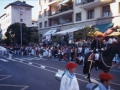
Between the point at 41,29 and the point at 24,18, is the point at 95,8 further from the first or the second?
the point at 24,18

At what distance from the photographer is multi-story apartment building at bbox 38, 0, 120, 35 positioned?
1149 inches

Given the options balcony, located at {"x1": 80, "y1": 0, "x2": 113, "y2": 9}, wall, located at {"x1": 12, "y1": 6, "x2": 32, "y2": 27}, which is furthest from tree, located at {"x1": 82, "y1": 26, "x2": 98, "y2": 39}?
wall, located at {"x1": 12, "y1": 6, "x2": 32, "y2": 27}

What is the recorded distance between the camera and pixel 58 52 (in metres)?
26.3

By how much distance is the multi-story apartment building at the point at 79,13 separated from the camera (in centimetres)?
2919

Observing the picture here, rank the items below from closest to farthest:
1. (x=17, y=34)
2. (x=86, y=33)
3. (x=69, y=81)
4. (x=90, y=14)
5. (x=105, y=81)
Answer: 1. (x=105, y=81)
2. (x=69, y=81)
3. (x=86, y=33)
4. (x=90, y=14)
5. (x=17, y=34)

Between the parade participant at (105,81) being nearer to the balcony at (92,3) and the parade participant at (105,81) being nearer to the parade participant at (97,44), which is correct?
the parade participant at (97,44)

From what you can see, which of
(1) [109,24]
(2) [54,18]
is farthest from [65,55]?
(2) [54,18]

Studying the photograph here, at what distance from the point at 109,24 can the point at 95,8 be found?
498 cm

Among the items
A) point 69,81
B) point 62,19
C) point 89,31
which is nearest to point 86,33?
point 89,31

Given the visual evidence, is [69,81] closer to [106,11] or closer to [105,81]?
[105,81]

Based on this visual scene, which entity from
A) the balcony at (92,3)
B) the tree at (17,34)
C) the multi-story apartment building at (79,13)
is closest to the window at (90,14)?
the multi-story apartment building at (79,13)

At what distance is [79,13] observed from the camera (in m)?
37.1

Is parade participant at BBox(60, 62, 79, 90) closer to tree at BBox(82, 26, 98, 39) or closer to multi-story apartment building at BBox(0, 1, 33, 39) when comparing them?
tree at BBox(82, 26, 98, 39)

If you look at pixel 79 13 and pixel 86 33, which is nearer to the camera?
pixel 86 33
